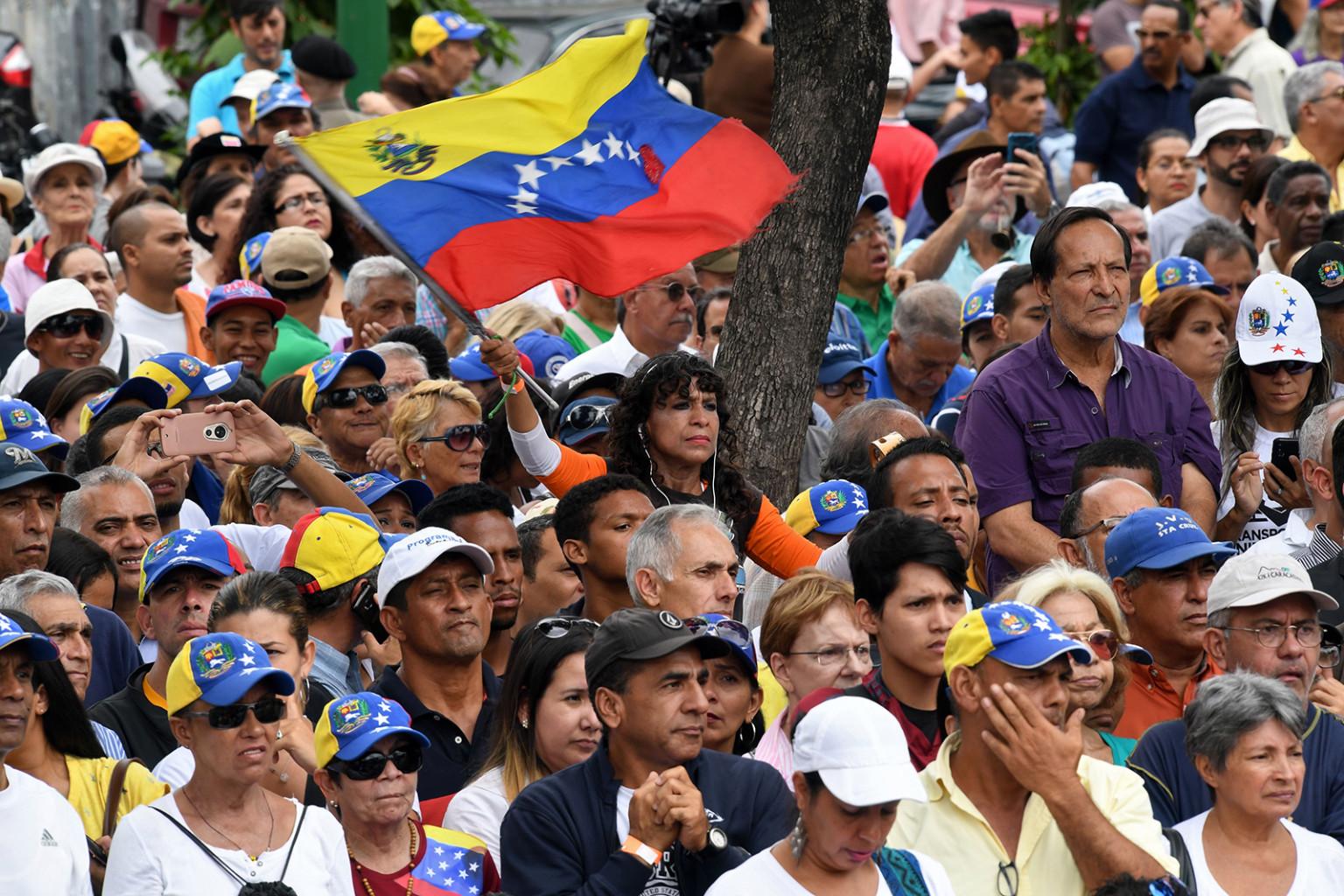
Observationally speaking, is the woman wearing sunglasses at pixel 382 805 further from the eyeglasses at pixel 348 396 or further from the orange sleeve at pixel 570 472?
the eyeglasses at pixel 348 396

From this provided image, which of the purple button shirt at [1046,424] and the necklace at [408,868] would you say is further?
the purple button shirt at [1046,424]

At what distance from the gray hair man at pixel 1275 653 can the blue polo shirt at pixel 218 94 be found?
939cm

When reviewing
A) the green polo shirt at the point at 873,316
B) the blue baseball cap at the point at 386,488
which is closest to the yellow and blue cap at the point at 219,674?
the blue baseball cap at the point at 386,488

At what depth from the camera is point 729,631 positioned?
21.5 ft

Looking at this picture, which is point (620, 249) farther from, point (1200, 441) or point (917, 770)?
point (917, 770)

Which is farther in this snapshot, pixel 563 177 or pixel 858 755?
pixel 563 177

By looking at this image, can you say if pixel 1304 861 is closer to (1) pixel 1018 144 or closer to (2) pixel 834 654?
(2) pixel 834 654

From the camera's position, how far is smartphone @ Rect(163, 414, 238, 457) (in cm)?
829

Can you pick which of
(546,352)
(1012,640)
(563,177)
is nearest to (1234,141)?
(546,352)

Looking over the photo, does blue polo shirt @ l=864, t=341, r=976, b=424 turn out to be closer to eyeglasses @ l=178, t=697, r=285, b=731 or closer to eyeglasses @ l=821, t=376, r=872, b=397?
eyeglasses @ l=821, t=376, r=872, b=397

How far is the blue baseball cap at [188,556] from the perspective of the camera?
7.33 m

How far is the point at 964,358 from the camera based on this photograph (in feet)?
39.7

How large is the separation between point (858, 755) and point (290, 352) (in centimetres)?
609

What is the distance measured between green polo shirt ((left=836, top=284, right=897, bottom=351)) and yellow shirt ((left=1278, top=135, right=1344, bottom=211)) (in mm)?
2269
